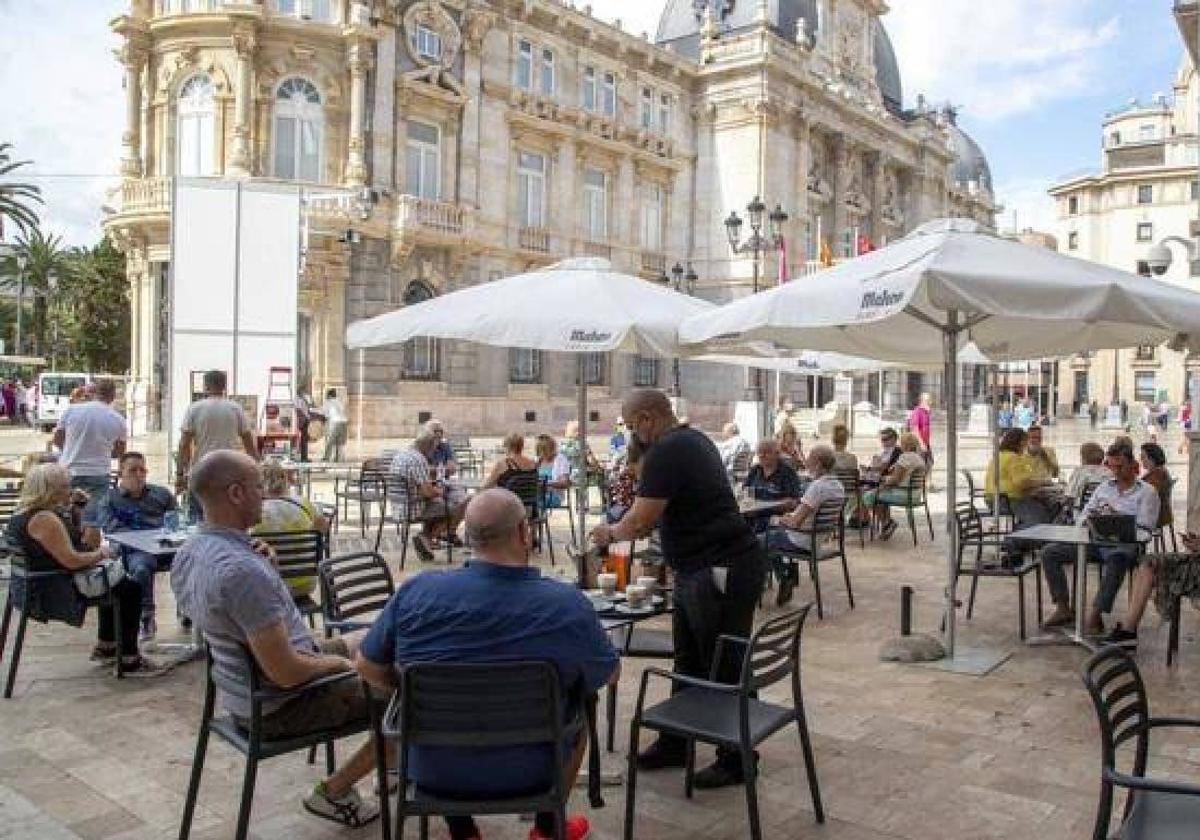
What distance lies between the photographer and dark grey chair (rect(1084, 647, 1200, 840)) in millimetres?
3014

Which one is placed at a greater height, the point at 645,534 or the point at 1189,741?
the point at 645,534

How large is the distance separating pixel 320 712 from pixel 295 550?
7.81 feet

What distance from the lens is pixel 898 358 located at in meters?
9.91

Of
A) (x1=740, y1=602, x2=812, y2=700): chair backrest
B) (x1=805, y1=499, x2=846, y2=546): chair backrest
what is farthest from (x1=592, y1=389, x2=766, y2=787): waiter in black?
(x1=805, y1=499, x2=846, y2=546): chair backrest

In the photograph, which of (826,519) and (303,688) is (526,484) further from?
(303,688)

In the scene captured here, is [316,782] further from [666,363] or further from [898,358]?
[666,363]

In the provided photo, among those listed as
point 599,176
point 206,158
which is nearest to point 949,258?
point 206,158

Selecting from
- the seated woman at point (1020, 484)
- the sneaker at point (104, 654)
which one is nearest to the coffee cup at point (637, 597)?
the sneaker at point (104, 654)

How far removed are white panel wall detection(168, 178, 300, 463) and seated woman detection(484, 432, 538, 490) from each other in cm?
348

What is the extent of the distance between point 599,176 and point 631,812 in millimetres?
31880

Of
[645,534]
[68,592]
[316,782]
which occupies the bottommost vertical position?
[316,782]

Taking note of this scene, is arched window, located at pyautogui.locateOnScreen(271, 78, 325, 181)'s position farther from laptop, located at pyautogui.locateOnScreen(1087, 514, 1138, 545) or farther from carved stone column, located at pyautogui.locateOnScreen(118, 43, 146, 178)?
laptop, located at pyautogui.locateOnScreen(1087, 514, 1138, 545)

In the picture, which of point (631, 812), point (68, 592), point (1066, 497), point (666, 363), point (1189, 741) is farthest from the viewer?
point (666, 363)

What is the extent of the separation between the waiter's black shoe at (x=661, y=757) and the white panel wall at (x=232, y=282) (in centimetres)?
851
